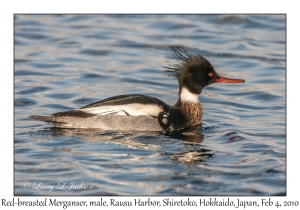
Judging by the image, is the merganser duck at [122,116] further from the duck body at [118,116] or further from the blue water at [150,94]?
the blue water at [150,94]

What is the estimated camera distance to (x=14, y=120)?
11234 mm

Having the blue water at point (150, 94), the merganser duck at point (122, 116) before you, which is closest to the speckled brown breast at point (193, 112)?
the blue water at point (150, 94)

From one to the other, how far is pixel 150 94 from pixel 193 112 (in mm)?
2543

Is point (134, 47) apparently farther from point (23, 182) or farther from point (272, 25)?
point (23, 182)

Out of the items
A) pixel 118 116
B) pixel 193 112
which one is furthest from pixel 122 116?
pixel 193 112

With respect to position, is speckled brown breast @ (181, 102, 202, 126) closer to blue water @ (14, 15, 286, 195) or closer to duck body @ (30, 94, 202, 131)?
blue water @ (14, 15, 286, 195)

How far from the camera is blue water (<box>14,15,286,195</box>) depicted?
8.57 meters

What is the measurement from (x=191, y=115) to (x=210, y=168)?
2.47 meters

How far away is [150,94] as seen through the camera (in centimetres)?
1372

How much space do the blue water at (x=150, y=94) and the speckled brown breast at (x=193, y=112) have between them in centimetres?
21

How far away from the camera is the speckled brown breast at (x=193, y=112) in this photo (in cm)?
1127
